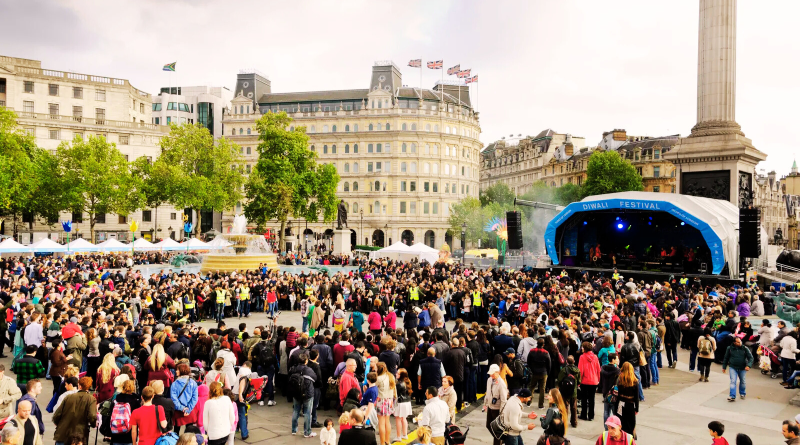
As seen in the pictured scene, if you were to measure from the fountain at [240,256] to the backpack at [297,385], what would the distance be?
24678mm

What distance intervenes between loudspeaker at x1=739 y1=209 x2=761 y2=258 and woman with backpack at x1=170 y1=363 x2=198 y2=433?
931 inches

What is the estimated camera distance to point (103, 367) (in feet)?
28.1

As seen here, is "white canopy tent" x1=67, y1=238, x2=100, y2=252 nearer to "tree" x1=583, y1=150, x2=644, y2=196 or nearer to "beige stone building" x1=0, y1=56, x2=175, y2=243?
"beige stone building" x1=0, y1=56, x2=175, y2=243

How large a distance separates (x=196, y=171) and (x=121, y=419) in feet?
177

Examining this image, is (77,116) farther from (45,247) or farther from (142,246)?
(45,247)

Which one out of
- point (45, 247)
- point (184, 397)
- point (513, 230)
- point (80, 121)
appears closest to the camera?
point (184, 397)

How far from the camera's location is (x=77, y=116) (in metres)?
60.8


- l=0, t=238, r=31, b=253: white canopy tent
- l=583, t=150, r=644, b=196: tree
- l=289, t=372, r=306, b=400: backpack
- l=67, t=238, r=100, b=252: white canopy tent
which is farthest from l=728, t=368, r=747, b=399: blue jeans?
l=583, t=150, r=644, b=196: tree

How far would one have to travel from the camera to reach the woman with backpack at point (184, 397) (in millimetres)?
7879

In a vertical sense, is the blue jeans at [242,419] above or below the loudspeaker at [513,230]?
below

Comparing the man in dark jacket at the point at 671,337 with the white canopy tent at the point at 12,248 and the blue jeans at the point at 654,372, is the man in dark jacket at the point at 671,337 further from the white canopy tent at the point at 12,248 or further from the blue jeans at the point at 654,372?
the white canopy tent at the point at 12,248

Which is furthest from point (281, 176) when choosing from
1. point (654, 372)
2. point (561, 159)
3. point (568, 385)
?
point (561, 159)

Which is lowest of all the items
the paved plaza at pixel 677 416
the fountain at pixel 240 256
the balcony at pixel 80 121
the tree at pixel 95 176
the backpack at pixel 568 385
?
the paved plaza at pixel 677 416


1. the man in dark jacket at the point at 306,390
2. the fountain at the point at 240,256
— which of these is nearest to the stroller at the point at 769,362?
the man in dark jacket at the point at 306,390
